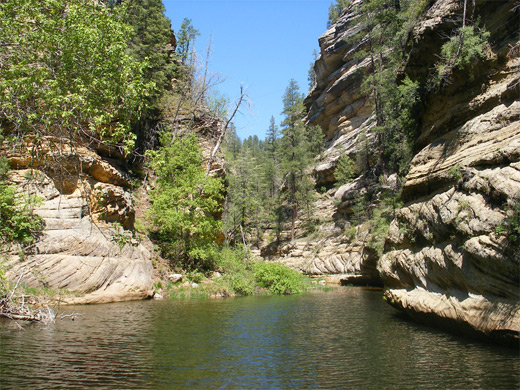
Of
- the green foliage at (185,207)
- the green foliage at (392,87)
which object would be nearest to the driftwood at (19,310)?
the green foliage at (185,207)

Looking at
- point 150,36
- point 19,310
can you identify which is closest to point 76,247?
point 19,310

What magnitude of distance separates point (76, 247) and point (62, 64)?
11.3m

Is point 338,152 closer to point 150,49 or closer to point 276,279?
point 276,279

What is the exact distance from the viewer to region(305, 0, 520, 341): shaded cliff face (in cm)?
923

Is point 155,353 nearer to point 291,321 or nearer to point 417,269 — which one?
point 291,321

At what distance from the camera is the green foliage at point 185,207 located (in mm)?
24188

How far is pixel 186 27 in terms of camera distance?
1687 inches

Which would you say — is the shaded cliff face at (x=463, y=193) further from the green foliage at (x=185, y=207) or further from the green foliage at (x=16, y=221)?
the green foliage at (x=16, y=221)

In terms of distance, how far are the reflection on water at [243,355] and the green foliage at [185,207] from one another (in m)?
10.5

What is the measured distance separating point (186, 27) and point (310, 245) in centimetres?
3003

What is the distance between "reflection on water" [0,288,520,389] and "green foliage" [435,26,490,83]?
9958 mm

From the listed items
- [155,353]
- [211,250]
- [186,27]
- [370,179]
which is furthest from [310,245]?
[155,353]

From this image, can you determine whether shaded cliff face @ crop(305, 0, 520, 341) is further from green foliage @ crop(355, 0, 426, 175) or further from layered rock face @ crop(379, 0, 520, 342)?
green foliage @ crop(355, 0, 426, 175)

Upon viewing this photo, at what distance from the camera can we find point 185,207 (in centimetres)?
2475
